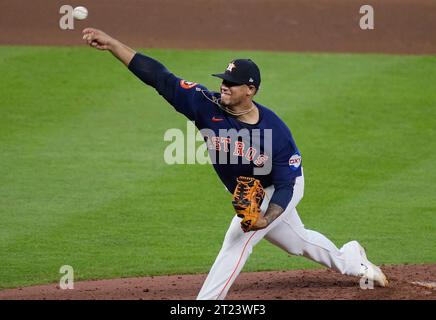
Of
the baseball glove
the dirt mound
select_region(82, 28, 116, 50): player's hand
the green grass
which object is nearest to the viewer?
the baseball glove

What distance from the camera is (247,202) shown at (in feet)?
19.8

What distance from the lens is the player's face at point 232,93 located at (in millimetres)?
6266

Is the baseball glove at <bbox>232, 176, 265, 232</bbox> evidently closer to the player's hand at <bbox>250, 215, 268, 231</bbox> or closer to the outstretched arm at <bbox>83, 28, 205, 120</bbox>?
the player's hand at <bbox>250, 215, 268, 231</bbox>

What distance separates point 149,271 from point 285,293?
1.31 m

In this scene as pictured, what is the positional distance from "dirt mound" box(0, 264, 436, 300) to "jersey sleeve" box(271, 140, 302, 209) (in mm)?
884

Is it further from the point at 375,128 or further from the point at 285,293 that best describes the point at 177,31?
the point at 285,293

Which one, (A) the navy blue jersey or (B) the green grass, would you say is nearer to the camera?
(A) the navy blue jersey

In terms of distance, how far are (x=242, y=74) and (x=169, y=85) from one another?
503 mm

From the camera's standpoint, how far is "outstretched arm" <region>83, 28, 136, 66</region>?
618 centimetres

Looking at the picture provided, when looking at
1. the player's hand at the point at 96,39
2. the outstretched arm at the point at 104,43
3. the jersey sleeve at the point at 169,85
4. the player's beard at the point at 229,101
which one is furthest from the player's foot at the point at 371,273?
the player's hand at the point at 96,39

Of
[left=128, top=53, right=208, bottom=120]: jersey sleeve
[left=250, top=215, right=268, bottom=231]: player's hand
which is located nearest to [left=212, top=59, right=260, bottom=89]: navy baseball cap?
[left=128, top=53, right=208, bottom=120]: jersey sleeve

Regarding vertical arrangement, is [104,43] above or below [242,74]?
above

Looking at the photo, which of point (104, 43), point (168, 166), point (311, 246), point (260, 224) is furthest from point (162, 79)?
point (168, 166)

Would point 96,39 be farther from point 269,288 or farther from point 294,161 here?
point 269,288
